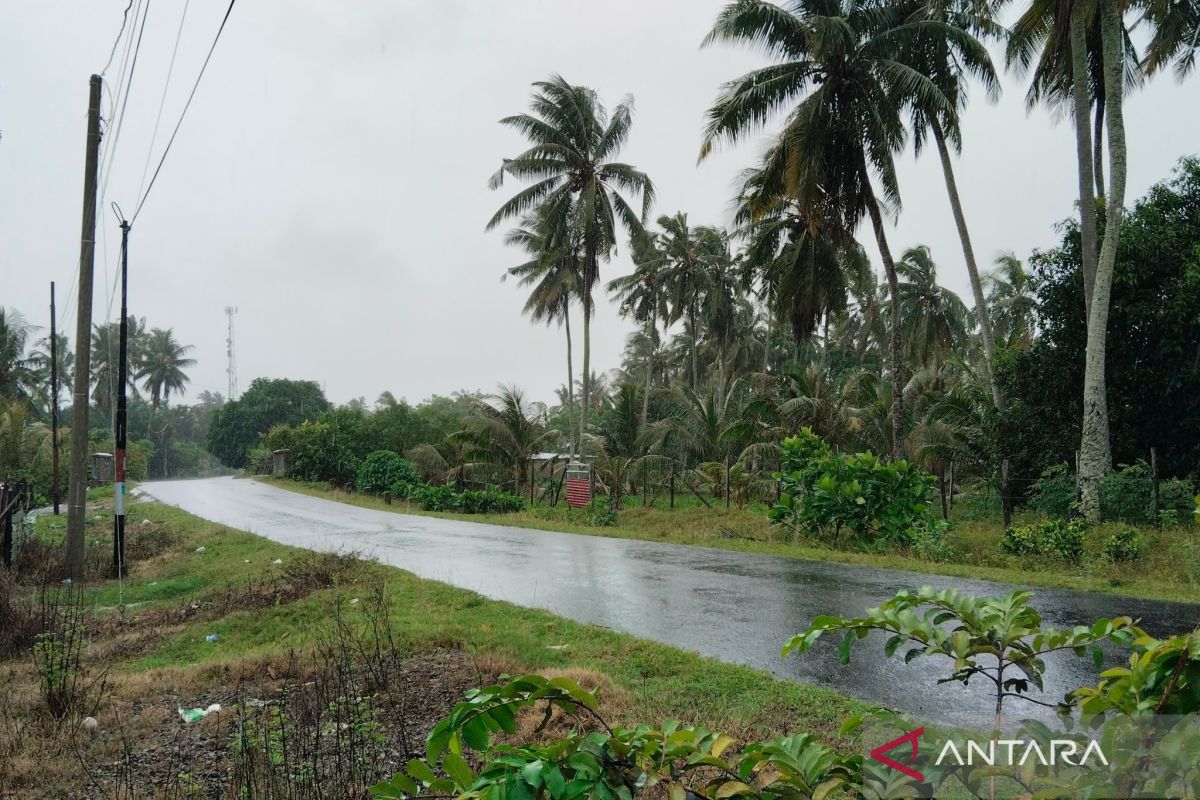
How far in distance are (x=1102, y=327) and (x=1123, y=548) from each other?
4.95 metres

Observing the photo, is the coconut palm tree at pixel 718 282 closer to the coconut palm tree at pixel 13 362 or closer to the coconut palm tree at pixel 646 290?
the coconut palm tree at pixel 646 290

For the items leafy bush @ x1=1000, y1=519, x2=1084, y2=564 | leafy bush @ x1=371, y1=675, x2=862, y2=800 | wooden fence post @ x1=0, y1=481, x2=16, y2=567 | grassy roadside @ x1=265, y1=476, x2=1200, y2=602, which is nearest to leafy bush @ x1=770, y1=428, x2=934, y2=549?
grassy roadside @ x1=265, y1=476, x2=1200, y2=602

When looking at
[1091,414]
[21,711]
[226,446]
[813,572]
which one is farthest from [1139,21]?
[226,446]

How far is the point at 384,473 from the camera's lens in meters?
32.9

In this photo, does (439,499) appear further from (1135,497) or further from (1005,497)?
(1135,497)

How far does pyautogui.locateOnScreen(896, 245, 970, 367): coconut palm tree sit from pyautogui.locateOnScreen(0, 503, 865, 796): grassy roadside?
33890mm

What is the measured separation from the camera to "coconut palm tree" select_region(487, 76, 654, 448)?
26859mm

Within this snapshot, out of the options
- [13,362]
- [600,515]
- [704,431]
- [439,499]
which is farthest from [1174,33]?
[13,362]

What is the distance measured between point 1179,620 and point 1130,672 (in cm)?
734

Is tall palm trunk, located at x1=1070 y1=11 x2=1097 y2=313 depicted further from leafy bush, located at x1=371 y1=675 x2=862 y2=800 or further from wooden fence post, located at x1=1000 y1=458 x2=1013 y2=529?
leafy bush, located at x1=371 y1=675 x2=862 y2=800

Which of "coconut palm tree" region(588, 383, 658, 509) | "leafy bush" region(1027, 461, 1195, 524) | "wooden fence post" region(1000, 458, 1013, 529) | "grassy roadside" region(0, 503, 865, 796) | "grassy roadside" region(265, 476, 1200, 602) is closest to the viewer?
"grassy roadside" region(0, 503, 865, 796)

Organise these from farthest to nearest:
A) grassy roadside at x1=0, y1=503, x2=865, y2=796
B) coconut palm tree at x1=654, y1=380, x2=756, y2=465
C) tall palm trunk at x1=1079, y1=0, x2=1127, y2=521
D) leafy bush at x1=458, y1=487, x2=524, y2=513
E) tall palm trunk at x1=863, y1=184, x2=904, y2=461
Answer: leafy bush at x1=458, y1=487, x2=524, y2=513 < coconut palm tree at x1=654, y1=380, x2=756, y2=465 < tall palm trunk at x1=863, y1=184, x2=904, y2=461 < tall palm trunk at x1=1079, y1=0, x2=1127, y2=521 < grassy roadside at x1=0, y1=503, x2=865, y2=796

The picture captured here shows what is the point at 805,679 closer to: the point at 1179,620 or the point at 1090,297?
the point at 1179,620

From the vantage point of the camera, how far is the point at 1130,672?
55.8 inches
